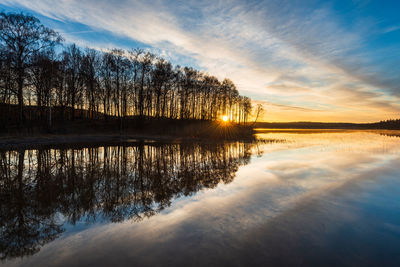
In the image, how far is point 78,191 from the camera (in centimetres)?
841

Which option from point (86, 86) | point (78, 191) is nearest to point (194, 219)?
point (78, 191)

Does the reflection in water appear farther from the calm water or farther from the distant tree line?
the distant tree line

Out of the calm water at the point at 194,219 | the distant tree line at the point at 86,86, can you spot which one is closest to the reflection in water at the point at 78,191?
the calm water at the point at 194,219

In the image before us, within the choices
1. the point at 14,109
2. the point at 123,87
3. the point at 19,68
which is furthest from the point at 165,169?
the point at 14,109

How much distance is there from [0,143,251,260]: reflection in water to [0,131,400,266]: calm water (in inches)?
1.6

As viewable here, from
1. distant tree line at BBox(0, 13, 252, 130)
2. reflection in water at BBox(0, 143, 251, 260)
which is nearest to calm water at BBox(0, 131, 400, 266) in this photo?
reflection in water at BBox(0, 143, 251, 260)

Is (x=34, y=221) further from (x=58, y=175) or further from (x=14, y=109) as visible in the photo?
(x=14, y=109)

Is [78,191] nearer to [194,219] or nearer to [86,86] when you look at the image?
[194,219]

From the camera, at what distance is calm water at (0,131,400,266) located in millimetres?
4363

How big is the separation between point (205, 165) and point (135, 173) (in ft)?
16.6

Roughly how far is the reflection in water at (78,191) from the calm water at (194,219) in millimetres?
40

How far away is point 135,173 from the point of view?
38.7 feet

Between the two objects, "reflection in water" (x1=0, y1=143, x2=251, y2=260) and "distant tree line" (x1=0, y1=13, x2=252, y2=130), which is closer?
"reflection in water" (x1=0, y1=143, x2=251, y2=260)

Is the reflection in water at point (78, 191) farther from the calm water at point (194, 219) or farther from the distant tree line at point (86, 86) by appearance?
the distant tree line at point (86, 86)
